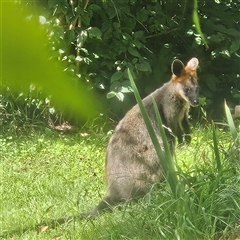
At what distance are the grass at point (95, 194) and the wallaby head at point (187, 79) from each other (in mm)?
437

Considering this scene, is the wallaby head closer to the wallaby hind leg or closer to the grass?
the grass

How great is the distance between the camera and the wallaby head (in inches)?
217

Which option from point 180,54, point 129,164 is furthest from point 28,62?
point 180,54

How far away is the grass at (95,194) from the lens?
134 inches

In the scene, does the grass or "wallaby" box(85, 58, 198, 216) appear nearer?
the grass

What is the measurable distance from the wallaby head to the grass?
0.44 meters

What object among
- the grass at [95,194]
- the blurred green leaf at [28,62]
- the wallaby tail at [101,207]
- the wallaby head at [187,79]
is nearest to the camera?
the blurred green leaf at [28,62]

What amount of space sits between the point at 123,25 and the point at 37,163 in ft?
5.30

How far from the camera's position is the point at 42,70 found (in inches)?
23.8

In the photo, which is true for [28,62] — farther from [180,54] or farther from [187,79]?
[180,54]

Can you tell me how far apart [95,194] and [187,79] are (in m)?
1.48

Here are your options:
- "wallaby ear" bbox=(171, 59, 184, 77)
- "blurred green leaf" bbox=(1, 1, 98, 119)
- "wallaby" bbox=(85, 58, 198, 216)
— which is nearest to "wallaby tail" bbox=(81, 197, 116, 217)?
"wallaby" bbox=(85, 58, 198, 216)

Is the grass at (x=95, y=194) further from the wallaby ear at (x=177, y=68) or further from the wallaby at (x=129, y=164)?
the wallaby ear at (x=177, y=68)

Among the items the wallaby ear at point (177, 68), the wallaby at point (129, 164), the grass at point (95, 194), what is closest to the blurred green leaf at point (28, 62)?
the grass at point (95, 194)
